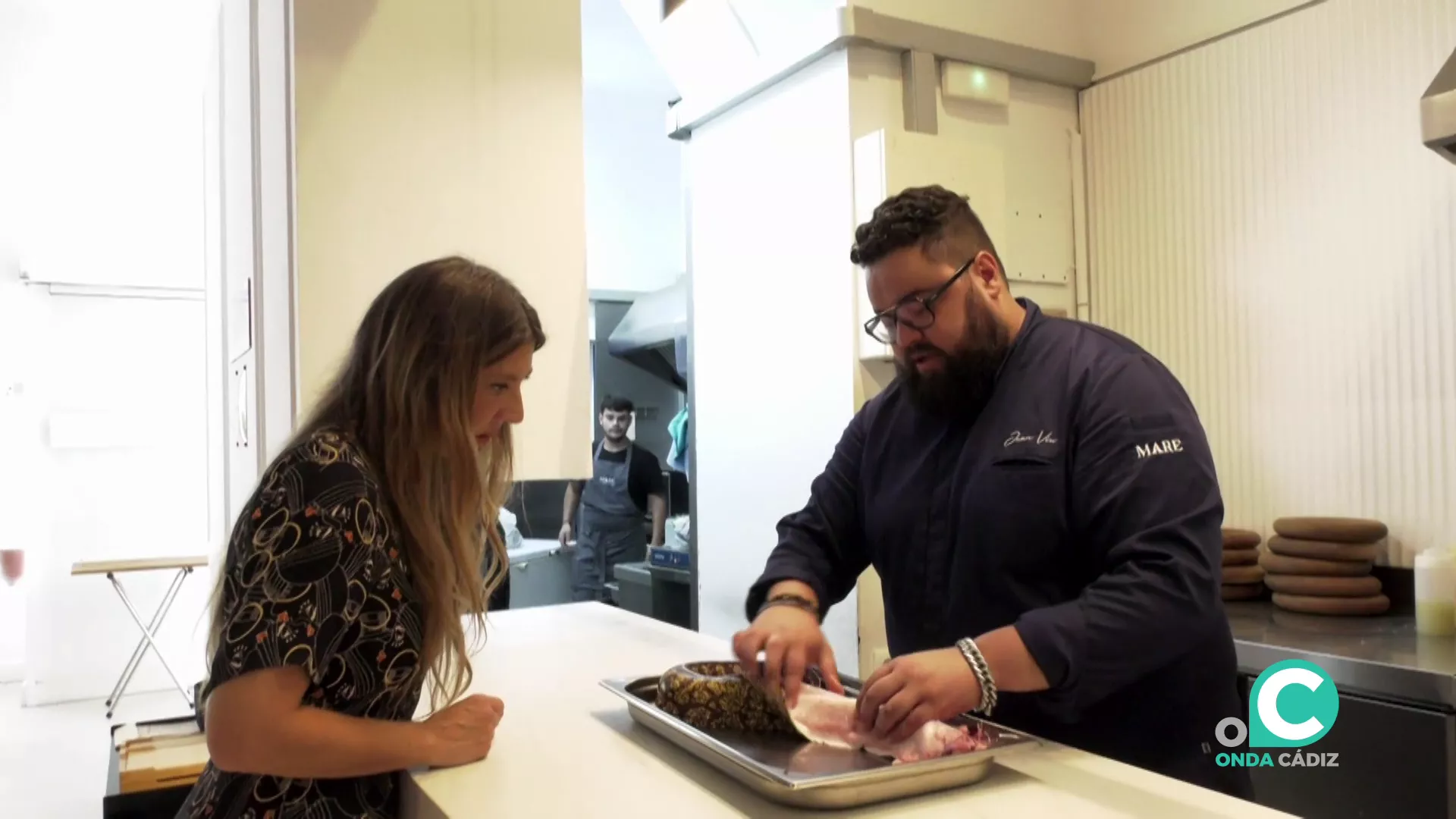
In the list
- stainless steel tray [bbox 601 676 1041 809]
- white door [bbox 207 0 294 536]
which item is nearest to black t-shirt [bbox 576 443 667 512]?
white door [bbox 207 0 294 536]

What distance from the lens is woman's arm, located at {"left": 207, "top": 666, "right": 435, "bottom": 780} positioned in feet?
3.25

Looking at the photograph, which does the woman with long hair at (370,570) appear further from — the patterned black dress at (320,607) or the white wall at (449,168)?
the white wall at (449,168)

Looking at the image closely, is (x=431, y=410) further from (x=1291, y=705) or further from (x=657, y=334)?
(x=657, y=334)

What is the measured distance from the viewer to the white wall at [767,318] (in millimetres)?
2701

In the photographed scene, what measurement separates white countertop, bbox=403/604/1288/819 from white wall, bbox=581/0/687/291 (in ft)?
10.2

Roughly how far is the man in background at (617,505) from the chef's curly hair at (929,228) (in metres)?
3.49

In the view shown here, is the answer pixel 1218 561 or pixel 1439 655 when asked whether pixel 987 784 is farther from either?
pixel 1439 655

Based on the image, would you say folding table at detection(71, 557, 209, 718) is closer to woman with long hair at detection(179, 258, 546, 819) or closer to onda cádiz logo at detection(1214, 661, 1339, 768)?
woman with long hair at detection(179, 258, 546, 819)

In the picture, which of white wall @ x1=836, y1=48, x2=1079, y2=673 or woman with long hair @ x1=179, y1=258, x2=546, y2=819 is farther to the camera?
white wall @ x1=836, y1=48, x2=1079, y2=673

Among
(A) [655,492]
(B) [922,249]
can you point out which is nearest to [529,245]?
(B) [922,249]

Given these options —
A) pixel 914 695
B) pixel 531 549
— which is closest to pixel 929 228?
pixel 914 695

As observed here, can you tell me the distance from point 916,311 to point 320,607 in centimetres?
91

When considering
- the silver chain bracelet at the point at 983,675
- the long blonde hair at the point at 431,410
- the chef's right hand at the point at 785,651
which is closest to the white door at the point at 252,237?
the long blonde hair at the point at 431,410

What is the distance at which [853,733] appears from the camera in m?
1.13
